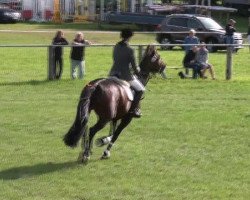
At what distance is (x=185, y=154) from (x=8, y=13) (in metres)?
42.9

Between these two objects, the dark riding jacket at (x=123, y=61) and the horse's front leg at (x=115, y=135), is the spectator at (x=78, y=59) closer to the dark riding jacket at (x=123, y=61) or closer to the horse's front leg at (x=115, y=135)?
the dark riding jacket at (x=123, y=61)

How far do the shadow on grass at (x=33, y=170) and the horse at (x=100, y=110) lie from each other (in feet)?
1.03

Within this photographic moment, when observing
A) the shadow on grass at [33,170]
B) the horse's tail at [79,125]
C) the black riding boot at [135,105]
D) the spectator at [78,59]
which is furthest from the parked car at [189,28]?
the horse's tail at [79,125]

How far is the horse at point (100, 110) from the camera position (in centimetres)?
1062

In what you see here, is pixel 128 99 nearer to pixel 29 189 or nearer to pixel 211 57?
pixel 29 189

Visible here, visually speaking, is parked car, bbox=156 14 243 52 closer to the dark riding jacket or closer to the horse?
the dark riding jacket

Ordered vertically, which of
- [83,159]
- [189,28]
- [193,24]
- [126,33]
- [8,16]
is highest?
[126,33]

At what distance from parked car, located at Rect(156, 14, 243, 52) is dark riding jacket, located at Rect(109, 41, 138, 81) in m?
26.4

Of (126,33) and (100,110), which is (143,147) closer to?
(100,110)

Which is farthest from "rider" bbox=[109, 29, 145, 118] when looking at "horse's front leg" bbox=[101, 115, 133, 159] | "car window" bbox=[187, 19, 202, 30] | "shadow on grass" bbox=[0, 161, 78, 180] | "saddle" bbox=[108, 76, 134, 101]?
"car window" bbox=[187, 19, 202, 30]

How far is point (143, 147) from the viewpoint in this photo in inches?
488

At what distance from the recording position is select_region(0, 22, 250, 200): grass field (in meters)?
9.61

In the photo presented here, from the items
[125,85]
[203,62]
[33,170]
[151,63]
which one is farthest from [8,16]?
[33,170]

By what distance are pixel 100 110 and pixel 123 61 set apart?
1.17 meters
